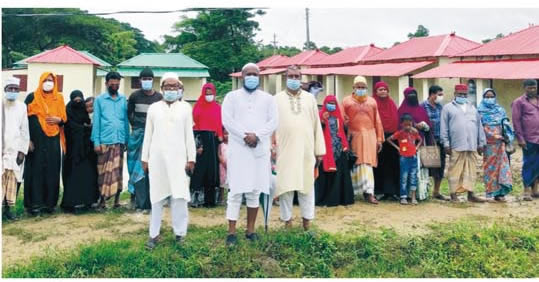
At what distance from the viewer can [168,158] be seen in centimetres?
423

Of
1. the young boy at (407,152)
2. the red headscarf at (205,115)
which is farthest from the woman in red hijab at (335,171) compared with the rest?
the red headscarf at (205,115)

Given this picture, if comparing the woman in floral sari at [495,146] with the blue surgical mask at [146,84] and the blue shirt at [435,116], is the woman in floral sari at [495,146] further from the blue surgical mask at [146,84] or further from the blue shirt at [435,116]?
the blue surgical mask at [146,84]

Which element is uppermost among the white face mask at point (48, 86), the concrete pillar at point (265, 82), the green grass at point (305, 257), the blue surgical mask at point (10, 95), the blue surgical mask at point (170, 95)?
the concrete pillar at point (265, 82)

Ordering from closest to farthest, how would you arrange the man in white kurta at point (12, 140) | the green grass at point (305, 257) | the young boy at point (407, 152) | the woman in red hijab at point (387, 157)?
the green grass at point (305, 257) → the man in white kurta at point (12, 140) → the young boy at point (407, 152) → the woman in red hijab at point (387, 157)

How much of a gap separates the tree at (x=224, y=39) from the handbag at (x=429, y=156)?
2432 cm

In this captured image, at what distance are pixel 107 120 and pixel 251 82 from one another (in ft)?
6.55

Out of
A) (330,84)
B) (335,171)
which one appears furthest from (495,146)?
(330,84)

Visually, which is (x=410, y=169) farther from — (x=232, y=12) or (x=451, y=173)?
(x=232, y=12)

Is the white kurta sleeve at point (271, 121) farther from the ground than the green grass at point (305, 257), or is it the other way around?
the white kurta sleeve at point (271, 121)

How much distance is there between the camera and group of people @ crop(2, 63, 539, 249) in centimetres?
425

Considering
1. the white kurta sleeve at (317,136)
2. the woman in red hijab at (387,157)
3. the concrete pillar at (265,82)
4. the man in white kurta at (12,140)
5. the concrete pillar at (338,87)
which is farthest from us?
the concrete pillar at (265,82)

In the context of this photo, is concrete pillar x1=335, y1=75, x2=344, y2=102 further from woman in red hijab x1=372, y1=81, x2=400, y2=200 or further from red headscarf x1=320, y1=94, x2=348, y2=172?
red headscarf x1=320, y1=94, x2=348, y2=172

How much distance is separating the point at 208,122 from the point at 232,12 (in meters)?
24.6

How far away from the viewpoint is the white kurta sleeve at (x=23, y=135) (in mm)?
5059
